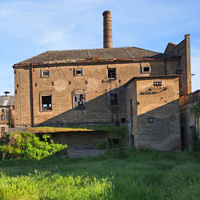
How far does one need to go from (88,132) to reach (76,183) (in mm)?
13331

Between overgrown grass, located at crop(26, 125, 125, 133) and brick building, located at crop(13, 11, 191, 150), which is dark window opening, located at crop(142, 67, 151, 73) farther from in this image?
overgrown grass, located at crop(26, 125, 125, 133)

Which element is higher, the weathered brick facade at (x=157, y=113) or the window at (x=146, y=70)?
the window at (x=146, y=70)

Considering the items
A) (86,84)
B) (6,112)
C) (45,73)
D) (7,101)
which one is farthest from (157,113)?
(7,101)

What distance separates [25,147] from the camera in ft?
63.6

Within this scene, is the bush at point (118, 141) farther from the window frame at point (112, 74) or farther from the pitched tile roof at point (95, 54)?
the pitched tile roof at point (95, 54)

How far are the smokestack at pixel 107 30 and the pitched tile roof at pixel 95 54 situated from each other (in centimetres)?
318

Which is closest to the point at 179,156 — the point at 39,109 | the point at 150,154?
the point at 150,154

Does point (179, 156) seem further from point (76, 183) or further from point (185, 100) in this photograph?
point (76, 183)

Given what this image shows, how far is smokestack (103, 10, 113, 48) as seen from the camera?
27859 mm

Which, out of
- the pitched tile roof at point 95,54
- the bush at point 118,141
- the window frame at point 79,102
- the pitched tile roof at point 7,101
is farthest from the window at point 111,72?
the pitched tile roof at point 7,101

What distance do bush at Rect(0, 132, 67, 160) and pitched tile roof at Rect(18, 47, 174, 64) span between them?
7.52 metres

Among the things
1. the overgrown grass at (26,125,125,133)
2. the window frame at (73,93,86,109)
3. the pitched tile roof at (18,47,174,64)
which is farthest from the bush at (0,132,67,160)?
the pitched tile roof at (18,47,174,64)

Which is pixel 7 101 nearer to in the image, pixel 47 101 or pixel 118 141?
pixel 47 101

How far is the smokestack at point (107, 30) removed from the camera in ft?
91.4
